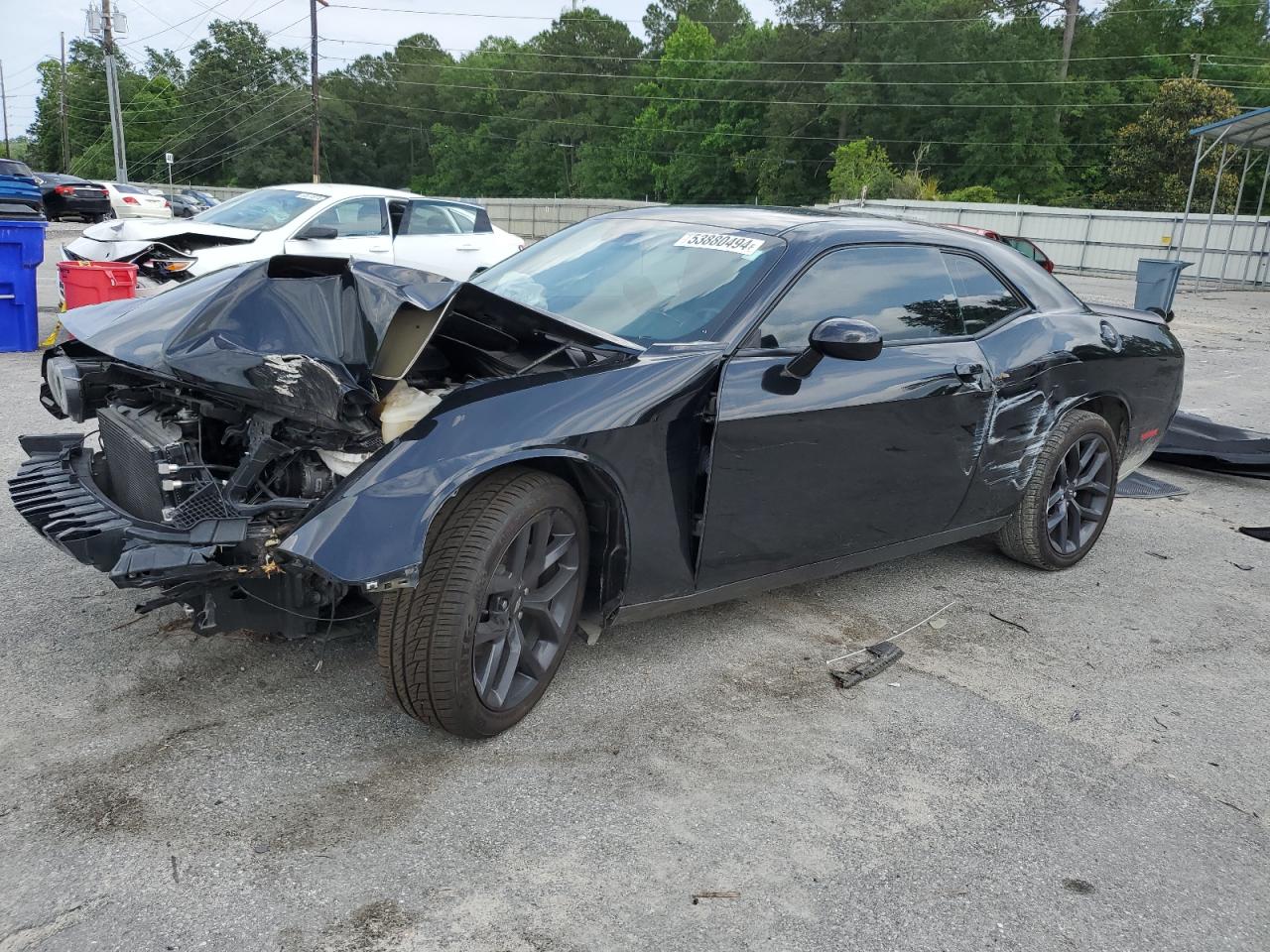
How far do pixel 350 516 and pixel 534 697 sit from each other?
867 millimetres

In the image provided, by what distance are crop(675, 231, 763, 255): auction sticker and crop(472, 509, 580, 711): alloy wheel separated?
1279mm

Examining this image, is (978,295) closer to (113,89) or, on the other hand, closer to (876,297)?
(876,297)

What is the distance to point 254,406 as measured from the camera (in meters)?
2.95

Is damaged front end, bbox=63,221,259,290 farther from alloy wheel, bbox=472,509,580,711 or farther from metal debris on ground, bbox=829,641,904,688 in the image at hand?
metal debris on ground, bbox=829,641,904,688

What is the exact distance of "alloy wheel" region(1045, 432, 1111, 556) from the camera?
4.71 meters

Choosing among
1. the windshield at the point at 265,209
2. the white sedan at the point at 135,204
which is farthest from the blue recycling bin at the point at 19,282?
the white sedan at the point at 135,204

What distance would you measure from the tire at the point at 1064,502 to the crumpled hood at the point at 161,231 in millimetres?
7981

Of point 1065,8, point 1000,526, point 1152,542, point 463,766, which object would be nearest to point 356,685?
point 463,766

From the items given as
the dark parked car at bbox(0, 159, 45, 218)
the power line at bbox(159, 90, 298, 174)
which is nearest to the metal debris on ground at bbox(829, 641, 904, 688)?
the dark parked car at bbox(0, 159, 45, 218)

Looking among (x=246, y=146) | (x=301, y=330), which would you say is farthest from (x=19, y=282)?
(x=246, y=146)

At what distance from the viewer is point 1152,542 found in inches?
213

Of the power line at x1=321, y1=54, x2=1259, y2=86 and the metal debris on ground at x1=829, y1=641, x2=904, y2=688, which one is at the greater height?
the power line at x1=321, y1=54, x2=1259, y2=86

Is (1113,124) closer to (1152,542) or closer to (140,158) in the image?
(1152,542)

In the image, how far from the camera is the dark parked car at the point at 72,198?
29.1 meters
